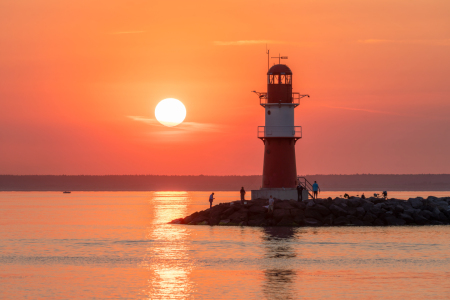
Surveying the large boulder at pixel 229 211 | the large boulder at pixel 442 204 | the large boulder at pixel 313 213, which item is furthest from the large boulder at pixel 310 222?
the large boulder at pixel 442 204

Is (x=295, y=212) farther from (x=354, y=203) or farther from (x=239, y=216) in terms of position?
→ (x=354, y=203)

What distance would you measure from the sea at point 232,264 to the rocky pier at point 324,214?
5.85 feet

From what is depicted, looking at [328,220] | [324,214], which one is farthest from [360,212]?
[324,214]

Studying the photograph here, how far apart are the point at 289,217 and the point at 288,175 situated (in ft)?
11.2

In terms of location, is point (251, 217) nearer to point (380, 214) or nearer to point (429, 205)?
point (380, 214)

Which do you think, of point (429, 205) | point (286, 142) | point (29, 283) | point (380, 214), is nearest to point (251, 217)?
point (286, 142)

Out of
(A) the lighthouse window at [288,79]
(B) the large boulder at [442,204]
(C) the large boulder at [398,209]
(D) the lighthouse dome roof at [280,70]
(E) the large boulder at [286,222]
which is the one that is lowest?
(E) the large boulder at [286,222]

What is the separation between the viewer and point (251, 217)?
1860 inches

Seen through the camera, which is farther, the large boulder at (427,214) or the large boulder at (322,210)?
the large boulder at (427,214)

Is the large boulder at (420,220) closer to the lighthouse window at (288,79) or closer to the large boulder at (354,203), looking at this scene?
the large boulder at (354,203)

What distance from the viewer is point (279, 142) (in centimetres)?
4772

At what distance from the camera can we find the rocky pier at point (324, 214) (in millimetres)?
46250

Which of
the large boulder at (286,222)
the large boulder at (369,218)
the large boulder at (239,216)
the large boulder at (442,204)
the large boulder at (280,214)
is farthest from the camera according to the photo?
the large boulder at (442,204)

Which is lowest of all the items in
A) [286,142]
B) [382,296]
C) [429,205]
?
[382,296]
